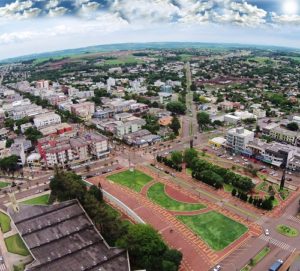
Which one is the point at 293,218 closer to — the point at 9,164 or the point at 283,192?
the point at 283,192

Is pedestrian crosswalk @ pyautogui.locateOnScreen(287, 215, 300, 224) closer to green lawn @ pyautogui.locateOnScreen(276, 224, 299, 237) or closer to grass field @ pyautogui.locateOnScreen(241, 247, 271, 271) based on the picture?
green lawn @ pyautogui.locateOnScreen(276, 224, 299, 237)

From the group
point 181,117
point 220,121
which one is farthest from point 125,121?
point 220,121

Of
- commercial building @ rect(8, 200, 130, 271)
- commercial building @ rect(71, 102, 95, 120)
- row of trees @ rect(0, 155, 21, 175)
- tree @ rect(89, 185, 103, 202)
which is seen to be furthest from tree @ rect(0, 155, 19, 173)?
commercial building @ rect(71, 102, 95, 120)

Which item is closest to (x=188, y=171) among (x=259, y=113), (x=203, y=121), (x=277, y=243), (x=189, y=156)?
(x=189, y=156)

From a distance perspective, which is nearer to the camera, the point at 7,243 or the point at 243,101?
the point at 7,243

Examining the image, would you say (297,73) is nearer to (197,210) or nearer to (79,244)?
(197,210)

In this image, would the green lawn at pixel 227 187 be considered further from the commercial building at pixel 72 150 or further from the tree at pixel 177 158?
the commercial building at pixel 72 150

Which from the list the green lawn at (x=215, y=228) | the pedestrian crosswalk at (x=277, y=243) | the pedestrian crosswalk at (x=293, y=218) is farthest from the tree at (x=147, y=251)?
the pedestrian crosswalk at (x=293, y=218)
